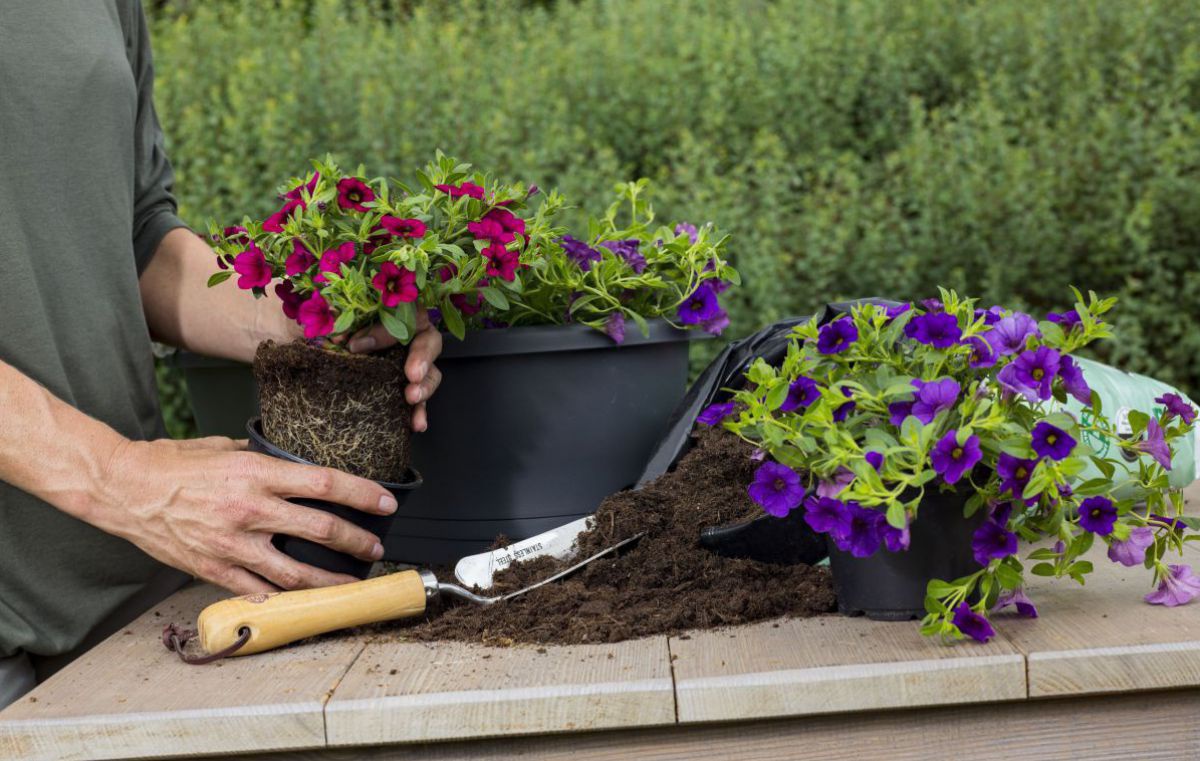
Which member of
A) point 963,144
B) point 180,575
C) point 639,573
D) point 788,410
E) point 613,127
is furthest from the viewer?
point 613,127

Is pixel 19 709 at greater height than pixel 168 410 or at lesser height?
greater

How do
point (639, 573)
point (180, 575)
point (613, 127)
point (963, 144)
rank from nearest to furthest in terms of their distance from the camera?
point (639, 573) → point (180, 575) → point (963, 144) → point (613, 127)

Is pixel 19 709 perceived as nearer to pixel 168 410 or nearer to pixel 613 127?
pixel 168 410

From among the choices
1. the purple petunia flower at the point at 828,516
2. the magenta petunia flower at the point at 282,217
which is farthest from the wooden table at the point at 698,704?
the magenta petunia flower at the point at 282,217

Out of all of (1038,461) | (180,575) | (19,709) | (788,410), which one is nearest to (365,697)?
(19,709)

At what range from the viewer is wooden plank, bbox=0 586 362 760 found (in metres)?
0.97

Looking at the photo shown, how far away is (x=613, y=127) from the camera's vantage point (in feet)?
12.6

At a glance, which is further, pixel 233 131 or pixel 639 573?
pixel 233 131

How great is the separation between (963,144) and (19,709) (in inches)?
125

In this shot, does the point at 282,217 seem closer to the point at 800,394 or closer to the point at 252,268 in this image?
the point at 252,268

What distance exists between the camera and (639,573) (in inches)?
48.7

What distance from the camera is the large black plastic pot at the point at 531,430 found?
137 cm

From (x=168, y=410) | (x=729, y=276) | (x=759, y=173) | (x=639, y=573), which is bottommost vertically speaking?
(x=168, y=410)

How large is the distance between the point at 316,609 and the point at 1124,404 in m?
1.16
